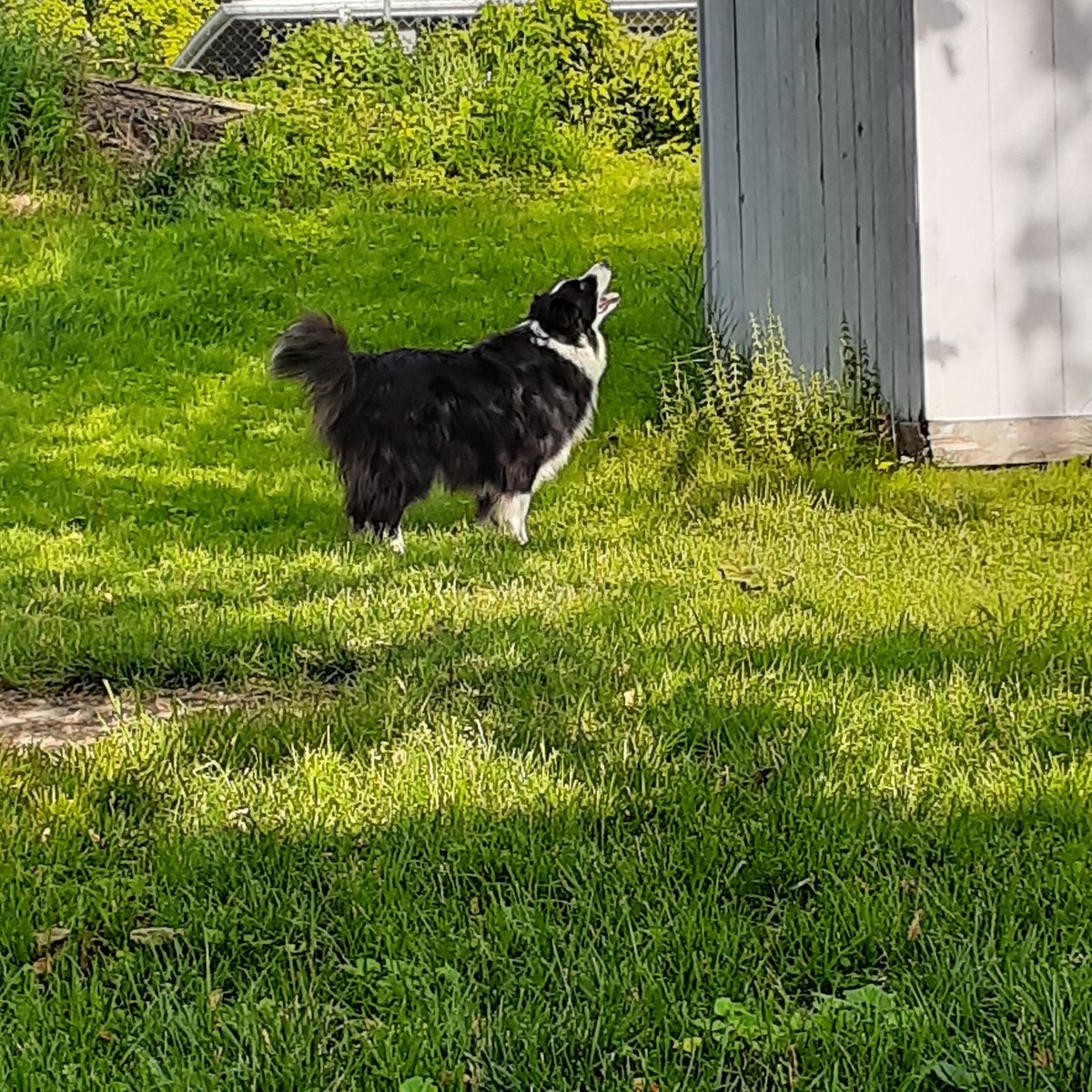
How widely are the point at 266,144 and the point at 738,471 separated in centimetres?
719

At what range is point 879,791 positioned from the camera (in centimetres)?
255

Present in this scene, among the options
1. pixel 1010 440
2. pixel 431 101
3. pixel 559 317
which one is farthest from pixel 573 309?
pixel 431 101

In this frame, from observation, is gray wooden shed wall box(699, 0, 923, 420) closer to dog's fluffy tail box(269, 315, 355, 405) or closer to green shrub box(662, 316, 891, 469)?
green shrub box(662, 316, 891, 469)

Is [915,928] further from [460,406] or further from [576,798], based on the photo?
[460,406]

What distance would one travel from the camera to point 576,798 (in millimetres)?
2562

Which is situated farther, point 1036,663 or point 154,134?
point 154,134

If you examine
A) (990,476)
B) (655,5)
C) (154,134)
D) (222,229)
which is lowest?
(990,476)

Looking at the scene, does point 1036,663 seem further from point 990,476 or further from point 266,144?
point 266,144

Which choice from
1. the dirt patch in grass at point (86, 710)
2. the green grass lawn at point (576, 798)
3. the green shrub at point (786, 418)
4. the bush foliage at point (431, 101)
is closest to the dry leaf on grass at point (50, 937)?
the green grass lawn at point (576, 798)

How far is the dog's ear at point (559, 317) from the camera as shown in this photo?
5504 mm

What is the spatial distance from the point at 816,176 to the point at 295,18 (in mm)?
13463

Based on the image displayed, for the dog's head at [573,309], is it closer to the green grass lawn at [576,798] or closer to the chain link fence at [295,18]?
the green grass lawn at [576,798]

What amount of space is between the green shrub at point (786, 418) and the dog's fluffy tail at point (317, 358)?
1.93 m

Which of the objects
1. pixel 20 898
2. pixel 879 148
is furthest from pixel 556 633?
pixel 879 148
